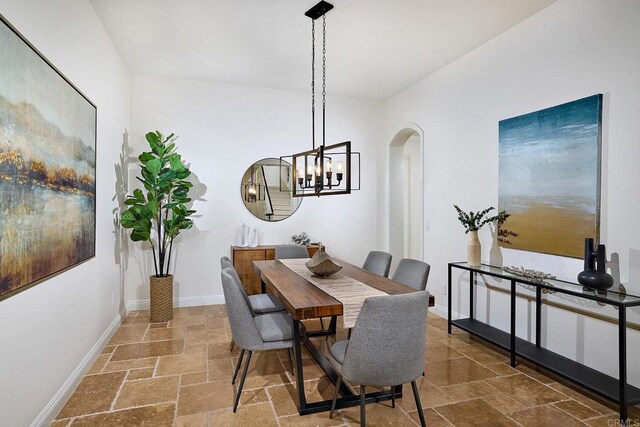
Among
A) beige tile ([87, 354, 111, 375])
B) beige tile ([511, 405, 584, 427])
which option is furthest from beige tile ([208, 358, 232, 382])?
beige tile ([511, 405, 584, 427])

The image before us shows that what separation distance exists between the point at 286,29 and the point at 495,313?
3.47 meters

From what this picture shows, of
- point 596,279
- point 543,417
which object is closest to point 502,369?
point 543,417

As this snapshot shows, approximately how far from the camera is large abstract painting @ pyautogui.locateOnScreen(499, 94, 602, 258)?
2693 millimetres

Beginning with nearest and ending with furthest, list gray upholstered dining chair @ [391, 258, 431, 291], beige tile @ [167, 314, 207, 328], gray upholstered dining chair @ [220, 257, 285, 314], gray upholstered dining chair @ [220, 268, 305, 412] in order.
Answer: gray upholstered dining chair @ [220, 268, 305, 412] < gray upholstered dining chair @ [391, 258, 431, 291] < gray upholstered dining chair @ [220, 257, 285, 314] < beige tile @ [167, 314, 207, 328]

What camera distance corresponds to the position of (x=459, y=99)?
407 cm

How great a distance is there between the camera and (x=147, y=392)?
101 inches

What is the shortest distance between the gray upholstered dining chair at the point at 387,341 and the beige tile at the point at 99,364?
218 centimetres

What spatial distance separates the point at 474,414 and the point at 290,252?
2457 mm

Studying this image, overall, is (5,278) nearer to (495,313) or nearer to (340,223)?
(495,313)

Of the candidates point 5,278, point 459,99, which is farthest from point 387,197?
point 5,278

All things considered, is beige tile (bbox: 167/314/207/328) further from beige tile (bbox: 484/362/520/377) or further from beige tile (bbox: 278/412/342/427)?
beige tile (bbox: 484/362/520/377)

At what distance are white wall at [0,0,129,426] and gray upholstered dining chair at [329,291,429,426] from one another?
170 cm

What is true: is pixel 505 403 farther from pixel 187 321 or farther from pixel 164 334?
pixel 187 321

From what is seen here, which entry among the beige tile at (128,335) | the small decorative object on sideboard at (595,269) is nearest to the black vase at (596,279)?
the small decorative object on sideboard at (595,269)
